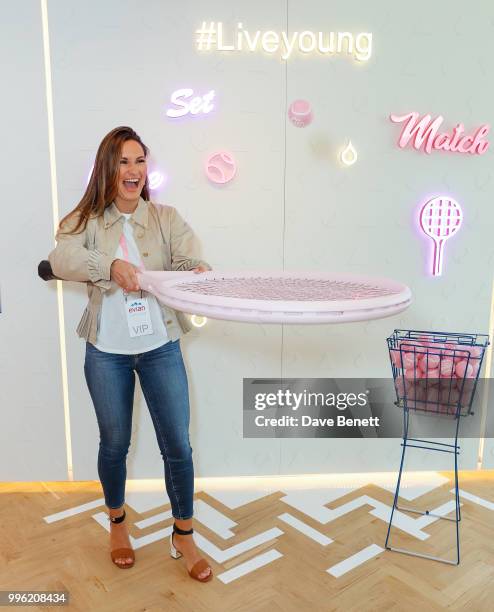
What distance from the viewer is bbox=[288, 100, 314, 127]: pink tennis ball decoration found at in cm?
239

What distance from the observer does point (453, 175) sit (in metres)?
2.54

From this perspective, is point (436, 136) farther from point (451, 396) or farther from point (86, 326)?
point (86, 326)

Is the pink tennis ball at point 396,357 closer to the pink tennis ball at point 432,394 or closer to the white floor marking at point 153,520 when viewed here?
the pink tennis ball at point 432,394

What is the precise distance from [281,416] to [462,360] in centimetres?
93

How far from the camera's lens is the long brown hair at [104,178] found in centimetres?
184

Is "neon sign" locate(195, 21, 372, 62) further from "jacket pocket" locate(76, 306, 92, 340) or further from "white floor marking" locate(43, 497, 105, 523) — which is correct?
"white floor marking" locate(43, 497, 105, 523)

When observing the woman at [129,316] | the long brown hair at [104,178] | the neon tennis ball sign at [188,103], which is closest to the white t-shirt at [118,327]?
the woman at [129,316]

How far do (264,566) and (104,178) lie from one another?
4.62 feet

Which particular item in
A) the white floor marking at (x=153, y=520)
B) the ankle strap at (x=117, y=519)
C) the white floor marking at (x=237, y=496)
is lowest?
the white floor marking at (x=237, y=496)

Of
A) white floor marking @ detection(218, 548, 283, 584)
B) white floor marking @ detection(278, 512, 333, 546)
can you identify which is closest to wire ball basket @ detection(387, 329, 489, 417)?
white floor marking @ detection(278, 512, 333, 546)

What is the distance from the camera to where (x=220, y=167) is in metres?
2.41

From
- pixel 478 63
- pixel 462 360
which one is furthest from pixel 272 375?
pixel 478 63

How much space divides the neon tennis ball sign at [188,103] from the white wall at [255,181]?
1.2 inches

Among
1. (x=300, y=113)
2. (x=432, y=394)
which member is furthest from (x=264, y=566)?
(x=300, y=113)
